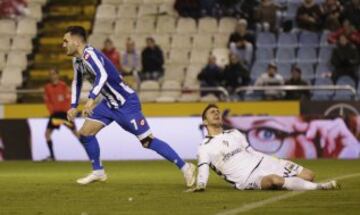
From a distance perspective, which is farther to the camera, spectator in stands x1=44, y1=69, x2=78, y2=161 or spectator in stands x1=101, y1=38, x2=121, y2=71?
spectator in stands x1=101, y1=38, x2=121, y2=71

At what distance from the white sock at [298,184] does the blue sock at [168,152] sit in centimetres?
194

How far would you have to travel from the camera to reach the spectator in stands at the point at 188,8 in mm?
28094

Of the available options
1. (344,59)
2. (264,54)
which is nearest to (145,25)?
(264,54)

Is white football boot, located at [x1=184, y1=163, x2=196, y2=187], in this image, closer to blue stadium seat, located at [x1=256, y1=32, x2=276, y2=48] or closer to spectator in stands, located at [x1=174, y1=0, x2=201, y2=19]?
blue stadium seat, located at [x1=256, y1=32, x2=276, y2=48]

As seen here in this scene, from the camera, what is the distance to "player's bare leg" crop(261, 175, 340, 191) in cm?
1248

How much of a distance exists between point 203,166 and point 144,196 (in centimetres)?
79

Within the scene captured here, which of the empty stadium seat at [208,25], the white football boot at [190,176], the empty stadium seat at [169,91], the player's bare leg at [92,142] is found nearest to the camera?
the white football boot at [190,176]

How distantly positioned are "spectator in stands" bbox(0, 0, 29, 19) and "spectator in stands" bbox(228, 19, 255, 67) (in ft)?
22.4

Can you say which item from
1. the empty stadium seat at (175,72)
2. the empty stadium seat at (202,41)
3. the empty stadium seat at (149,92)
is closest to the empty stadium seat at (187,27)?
the empty stadium seat at (202,41)

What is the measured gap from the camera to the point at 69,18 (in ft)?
98.0

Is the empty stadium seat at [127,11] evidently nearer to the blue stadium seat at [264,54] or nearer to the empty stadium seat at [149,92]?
the empty stadium seat at [149,92]

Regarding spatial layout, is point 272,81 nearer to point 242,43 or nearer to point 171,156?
point 242,43

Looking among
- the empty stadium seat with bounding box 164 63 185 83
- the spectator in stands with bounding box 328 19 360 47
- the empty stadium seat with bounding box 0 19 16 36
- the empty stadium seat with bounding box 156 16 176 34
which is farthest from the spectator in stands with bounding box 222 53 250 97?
the empty stadium seat with bounding box 0 19 16 36

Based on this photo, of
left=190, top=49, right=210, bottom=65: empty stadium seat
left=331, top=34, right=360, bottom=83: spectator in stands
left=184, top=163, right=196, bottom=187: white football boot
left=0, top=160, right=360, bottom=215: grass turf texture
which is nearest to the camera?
left=0, top=160, right=360, bottom=215: grass turf texture
